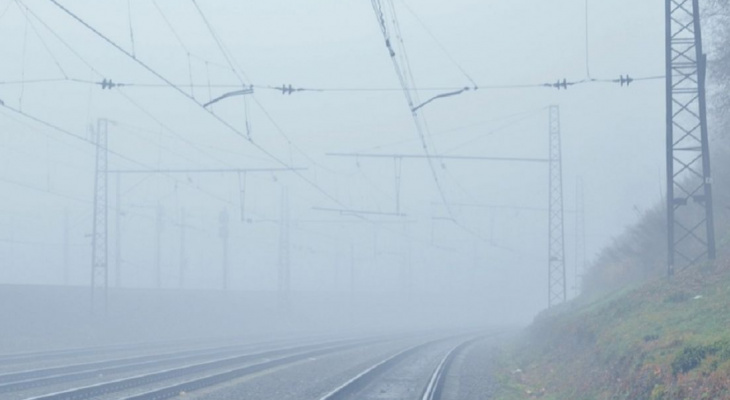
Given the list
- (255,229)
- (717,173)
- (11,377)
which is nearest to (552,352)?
(717,173)

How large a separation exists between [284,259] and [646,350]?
6811 cm

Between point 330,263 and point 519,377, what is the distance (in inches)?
5115

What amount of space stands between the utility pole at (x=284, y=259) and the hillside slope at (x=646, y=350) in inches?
1867

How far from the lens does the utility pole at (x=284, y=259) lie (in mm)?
81562

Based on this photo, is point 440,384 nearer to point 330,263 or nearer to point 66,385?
point 66,385

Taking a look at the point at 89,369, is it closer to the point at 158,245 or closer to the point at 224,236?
the point at 158,245

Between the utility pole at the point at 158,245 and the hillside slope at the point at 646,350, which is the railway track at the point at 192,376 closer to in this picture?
the hillside slope at the point at 646,350

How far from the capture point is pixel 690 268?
29.2 metres

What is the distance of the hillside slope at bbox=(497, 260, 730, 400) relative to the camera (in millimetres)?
15648

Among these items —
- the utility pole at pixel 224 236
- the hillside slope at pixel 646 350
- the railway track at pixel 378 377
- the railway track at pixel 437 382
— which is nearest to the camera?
the hillside slope at pixel 646 350

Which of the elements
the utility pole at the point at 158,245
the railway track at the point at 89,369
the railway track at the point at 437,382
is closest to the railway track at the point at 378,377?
the railway track at the point at 437,382

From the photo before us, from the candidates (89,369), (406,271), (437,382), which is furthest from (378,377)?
(406,271)

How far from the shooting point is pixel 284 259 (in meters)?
86.3

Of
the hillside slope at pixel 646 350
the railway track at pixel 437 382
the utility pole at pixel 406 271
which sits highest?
the utility pole at pixel 406 271
